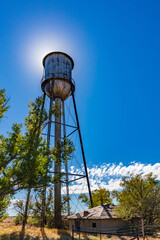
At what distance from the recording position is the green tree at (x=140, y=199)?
60.6 feet

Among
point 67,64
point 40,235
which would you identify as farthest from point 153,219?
point 67,64

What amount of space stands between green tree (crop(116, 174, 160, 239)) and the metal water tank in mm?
13189

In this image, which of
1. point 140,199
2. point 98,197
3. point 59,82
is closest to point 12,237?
point 140,199

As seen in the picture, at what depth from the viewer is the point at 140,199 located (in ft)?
61.9

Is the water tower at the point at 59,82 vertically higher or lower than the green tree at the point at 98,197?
higher

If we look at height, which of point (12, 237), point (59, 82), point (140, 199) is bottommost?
point (12, 237)

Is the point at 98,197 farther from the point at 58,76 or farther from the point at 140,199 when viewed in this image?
the point at 58,76

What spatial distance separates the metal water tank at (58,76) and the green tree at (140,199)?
13.2 metres

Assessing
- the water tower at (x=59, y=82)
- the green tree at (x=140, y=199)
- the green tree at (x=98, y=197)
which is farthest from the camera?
the green tree at (x=98, y=197)

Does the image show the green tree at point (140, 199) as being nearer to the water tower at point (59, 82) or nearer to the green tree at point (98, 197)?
the water tower at point (59, 82)

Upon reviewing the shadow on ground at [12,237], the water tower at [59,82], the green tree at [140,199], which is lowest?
the shadow on ground at [12,237]

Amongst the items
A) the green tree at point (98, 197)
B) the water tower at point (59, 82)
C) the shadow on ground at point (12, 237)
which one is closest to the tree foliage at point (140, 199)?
the water tower at point (59, 82)

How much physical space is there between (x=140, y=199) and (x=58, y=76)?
1700 centimetres

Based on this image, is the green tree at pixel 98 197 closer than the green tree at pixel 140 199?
No
